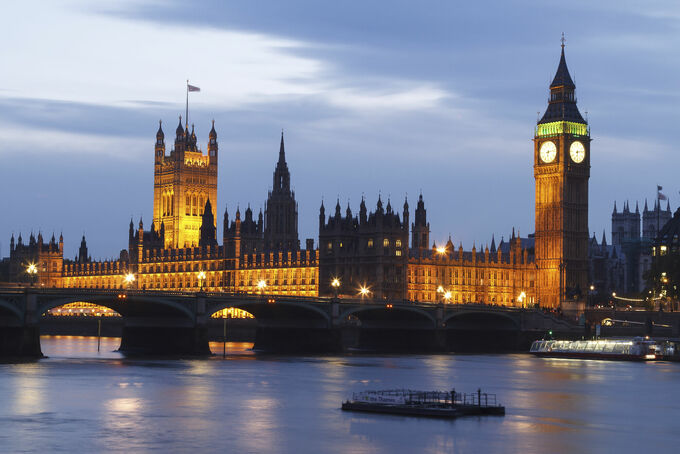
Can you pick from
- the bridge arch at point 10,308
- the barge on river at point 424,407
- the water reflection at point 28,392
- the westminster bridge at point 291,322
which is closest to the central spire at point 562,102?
the westminster bridge at point 291,322

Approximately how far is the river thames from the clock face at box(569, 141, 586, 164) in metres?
77.9

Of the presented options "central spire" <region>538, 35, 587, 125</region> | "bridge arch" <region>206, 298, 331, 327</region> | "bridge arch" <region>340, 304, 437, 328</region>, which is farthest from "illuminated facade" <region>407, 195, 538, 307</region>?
"bridge arch" <region>206, 298, 331, 327</region>

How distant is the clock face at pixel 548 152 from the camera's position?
186 metres

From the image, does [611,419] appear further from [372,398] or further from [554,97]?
[554,97]

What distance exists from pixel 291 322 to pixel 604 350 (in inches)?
1335

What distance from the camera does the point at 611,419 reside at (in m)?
65.8

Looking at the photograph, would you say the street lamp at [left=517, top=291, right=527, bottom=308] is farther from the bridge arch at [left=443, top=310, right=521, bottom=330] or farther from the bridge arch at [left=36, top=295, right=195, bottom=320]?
the bridge arch at [left=36, top=295, right=195, bottom=320]

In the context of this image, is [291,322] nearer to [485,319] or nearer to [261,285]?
[485,319]

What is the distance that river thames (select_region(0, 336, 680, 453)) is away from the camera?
5403 centimetres

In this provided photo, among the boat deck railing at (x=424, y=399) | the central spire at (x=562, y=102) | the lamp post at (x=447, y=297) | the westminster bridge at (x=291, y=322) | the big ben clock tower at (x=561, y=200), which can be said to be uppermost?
the central spire at (x=562, y=102)

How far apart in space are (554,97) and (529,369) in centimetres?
9408

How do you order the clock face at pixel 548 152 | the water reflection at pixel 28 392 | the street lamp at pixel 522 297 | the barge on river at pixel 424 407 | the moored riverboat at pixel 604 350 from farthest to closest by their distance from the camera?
the clock face at pixel 548 152 < the street lamp at pixel 522 297 < the moored riverboat at pixel 604 350 < the water reflection at pixel 28 392 < the barge on river at pixel 424 407

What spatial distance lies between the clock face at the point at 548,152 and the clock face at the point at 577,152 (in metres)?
2.52

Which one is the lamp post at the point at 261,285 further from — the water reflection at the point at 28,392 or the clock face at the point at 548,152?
the water reflection at the point at 28,392
